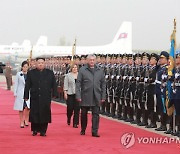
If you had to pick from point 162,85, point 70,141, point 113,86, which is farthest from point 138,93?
point 70,141

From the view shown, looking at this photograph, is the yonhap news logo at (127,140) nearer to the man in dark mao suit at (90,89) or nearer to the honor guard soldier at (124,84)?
the man in dark mao suit at (90,89)

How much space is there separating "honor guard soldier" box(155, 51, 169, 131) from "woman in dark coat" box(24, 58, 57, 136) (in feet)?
7.61

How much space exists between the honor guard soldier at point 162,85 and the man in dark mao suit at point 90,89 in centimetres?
130

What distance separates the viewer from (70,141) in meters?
9.66

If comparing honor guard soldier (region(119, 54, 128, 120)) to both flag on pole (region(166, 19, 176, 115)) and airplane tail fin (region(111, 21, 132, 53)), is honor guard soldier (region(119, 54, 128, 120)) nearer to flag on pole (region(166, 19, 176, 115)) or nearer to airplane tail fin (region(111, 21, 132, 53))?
flag on pole (region(166, 19, 176, 115))

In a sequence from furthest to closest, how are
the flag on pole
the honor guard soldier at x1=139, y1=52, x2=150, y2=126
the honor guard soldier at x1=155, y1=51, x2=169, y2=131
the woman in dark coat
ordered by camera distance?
1. the honor guard soldier at x1=139, y1=52, x2=150, y2=126
2. the honor guard soldier at x1=155, y1=51, x2=169, y2=131
3. the woman in dark coat
4. the flag on pole

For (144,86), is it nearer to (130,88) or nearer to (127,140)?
(130,88)

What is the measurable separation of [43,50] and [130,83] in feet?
163

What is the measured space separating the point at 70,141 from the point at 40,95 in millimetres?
1448

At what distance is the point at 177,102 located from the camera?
10.2m

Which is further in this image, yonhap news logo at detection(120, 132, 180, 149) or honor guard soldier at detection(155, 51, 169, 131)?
honor guard soldier at detection(155, 51, 169, 131)

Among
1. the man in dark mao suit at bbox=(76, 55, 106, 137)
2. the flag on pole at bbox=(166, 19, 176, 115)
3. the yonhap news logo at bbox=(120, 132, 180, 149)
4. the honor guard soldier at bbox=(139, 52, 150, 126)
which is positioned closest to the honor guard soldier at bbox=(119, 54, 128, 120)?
the honor guard soldier at bbox=(139, 52, 150, 126)

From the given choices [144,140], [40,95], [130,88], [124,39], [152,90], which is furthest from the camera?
[124,39]

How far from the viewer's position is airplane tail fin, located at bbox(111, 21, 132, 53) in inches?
2699
